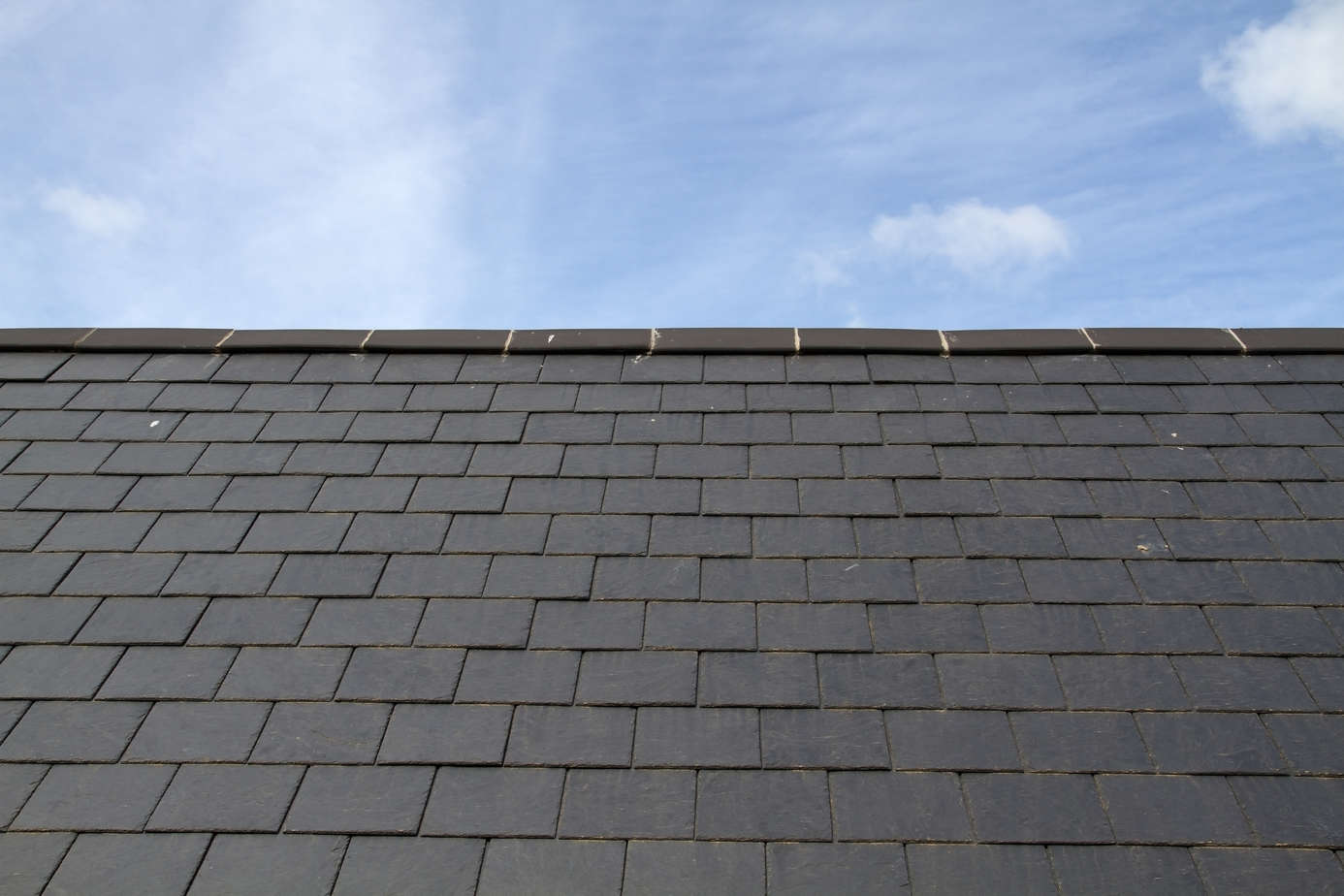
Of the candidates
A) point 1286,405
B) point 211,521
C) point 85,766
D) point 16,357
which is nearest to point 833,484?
point 1286,405

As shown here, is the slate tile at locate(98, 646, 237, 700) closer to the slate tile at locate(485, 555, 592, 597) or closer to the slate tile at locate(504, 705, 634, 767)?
the slate tile at locate(485, 555, 592, 597)

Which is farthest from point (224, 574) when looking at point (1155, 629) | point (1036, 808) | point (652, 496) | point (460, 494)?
point (1155, 629)

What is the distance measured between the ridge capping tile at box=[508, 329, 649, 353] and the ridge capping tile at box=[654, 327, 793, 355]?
0.12m

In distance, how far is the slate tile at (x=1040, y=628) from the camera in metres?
3.09

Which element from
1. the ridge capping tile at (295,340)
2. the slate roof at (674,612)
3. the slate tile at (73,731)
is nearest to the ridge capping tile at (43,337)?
the slate roof at (674,612)

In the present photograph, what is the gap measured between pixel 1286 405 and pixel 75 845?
16.0 ft

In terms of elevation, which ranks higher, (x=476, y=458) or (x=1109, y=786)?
(x=476, y=458)

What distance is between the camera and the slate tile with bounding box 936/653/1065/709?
2.90 m

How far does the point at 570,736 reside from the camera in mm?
2816

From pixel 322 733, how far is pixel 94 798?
0.63 metres

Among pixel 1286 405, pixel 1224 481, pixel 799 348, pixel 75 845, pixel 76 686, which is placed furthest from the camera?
pixel 799 348

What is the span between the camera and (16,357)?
480cm

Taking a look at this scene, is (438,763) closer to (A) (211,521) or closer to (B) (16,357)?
(A) (211,521)

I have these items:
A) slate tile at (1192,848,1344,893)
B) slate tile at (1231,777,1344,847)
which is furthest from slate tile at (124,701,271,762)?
slate tile at (1231,777,1344,847)
